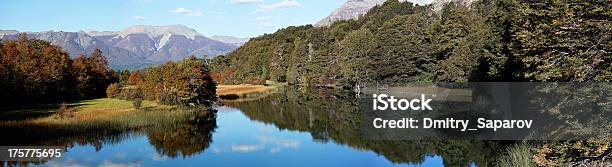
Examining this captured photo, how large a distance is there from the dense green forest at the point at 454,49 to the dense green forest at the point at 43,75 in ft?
143

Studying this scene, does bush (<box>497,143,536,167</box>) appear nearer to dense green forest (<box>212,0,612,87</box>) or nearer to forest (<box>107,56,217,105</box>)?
dense green forest (<box>212,0,612,87</box>)

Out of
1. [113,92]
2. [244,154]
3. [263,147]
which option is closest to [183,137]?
[263,147]

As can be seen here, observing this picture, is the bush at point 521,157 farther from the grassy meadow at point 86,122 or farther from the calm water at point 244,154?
the grassy meadow at point 86,122

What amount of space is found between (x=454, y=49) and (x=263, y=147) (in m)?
38.9

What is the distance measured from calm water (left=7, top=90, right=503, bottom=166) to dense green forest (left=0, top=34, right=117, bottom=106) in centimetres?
2841

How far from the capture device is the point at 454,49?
219ft

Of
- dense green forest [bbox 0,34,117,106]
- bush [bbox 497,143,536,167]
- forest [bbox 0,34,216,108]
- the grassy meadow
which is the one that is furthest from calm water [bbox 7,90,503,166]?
dense green forest [bbox 0,34,117,106]

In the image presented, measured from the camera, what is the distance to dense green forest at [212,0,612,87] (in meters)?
Answer: 17.6

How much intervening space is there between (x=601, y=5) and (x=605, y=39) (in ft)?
3.73

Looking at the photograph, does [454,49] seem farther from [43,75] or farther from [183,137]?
[43,75]

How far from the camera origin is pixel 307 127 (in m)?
46.4

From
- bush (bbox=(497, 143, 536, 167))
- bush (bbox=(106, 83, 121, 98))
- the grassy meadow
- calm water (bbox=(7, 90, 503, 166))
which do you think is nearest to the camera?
bush (bbox=(497, 143, 536, 167))

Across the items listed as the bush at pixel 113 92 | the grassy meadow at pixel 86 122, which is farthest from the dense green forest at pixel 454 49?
the bush at pixel 113 92

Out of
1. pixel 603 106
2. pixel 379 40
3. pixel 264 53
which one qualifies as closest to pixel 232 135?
pixel 603 106
